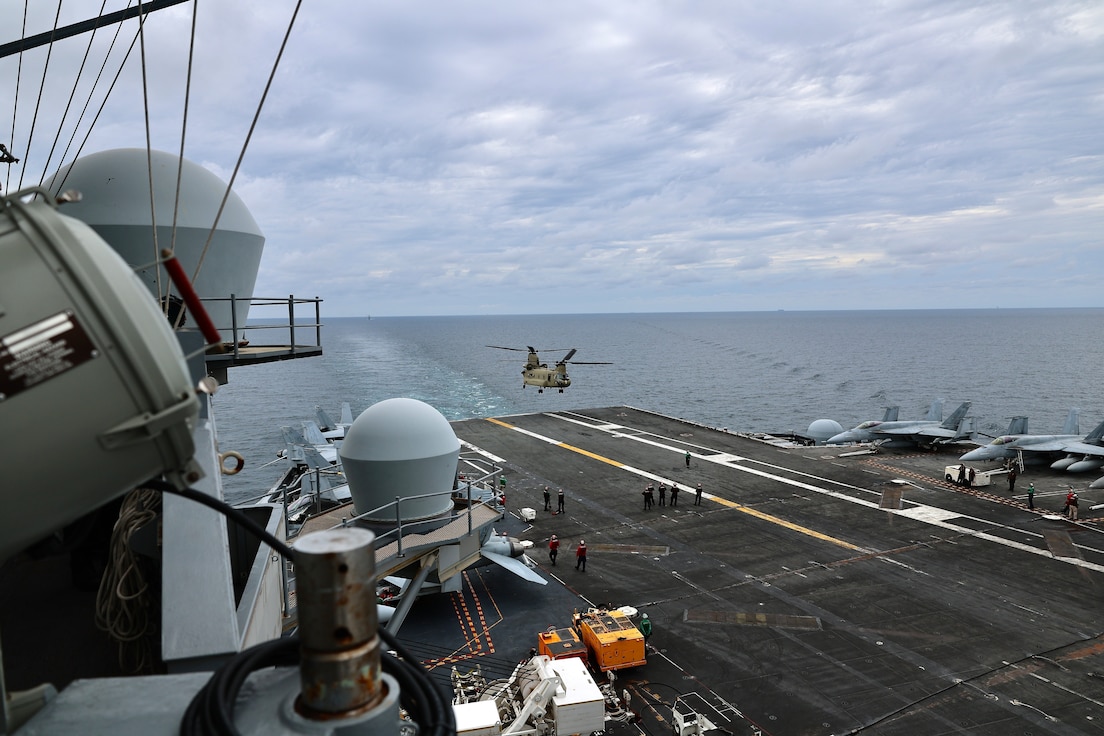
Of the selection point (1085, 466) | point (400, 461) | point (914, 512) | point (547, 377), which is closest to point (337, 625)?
point (400, 461)

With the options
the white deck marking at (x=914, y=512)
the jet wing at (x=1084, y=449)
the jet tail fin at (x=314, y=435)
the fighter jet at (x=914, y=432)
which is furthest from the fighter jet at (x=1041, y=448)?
the jet tail fin at (x=314, y=435)

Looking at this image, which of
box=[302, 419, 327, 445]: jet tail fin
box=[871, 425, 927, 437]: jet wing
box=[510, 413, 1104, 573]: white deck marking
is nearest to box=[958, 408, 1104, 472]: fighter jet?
box=[871, 425, 927, 437]: jet wing

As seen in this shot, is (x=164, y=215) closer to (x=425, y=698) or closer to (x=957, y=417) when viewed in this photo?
(x=425, y=698)

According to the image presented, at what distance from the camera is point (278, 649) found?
145 inches

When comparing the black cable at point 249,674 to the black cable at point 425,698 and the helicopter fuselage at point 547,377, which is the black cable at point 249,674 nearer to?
the black cable at point 425,698

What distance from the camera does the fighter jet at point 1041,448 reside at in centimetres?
3978

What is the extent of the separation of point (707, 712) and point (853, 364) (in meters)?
138

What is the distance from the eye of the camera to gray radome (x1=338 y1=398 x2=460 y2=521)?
1773 centimetres

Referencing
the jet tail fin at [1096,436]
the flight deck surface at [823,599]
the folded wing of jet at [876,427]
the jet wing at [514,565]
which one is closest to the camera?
the flight deck surface at [823,599]

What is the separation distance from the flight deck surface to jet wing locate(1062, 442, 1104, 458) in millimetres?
1733

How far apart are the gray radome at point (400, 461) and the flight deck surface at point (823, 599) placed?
5.08m

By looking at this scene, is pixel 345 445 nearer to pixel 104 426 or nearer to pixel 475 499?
pixel 475 499

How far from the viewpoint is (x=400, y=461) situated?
694 inches

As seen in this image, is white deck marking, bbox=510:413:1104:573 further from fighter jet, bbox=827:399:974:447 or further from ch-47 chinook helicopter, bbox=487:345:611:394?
fighter jet, bbox=827:399:974:447
